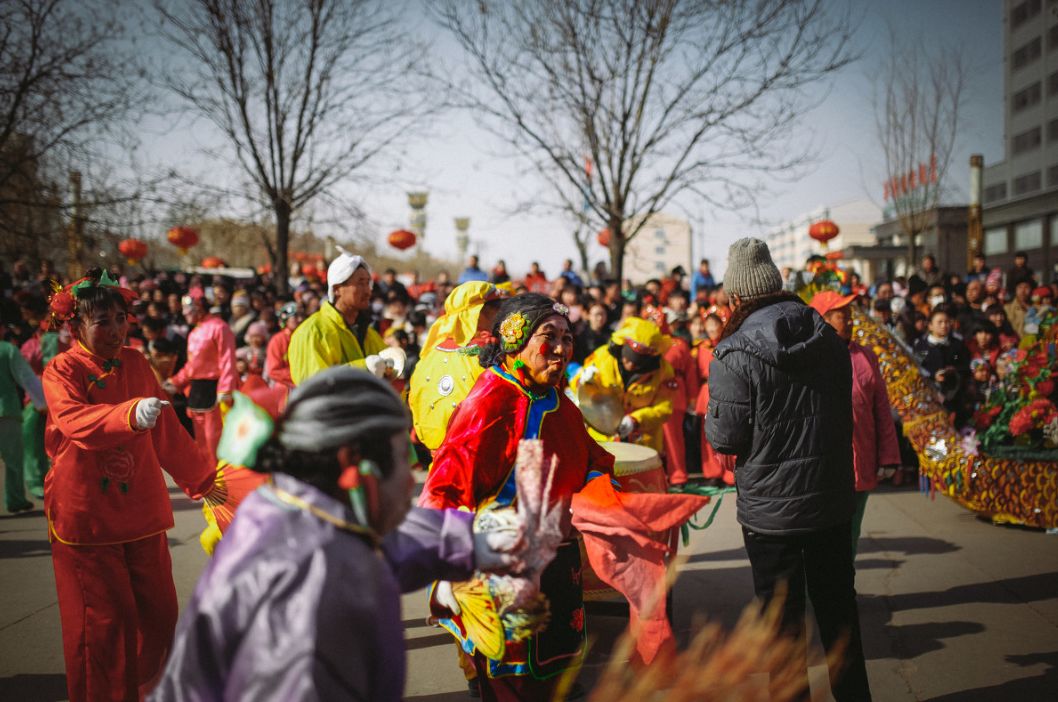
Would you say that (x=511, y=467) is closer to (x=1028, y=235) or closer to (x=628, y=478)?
(x=628, y=478)

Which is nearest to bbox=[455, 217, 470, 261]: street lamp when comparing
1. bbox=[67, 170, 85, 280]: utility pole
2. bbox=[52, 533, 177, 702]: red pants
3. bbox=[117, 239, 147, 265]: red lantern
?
bbox=[117, 239, 147, 265]: red lantern

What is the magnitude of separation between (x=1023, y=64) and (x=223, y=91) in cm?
5345

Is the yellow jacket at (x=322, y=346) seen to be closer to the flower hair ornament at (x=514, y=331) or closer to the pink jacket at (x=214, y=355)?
the flower hair ornament at (x=514, y=331)

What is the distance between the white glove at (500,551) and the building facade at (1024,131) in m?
42.9

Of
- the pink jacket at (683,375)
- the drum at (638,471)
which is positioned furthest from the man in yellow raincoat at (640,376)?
the pink jacket at (683,375)

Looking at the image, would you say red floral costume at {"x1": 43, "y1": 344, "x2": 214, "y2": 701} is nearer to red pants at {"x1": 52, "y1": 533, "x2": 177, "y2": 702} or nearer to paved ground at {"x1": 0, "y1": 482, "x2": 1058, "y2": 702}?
red pants at {"x1": 52, "y1": 533, "x2": 177, "y2": 702}

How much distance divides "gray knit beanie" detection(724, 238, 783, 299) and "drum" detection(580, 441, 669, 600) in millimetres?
1396

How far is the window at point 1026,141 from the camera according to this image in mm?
47844

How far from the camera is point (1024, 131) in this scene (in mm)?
48969

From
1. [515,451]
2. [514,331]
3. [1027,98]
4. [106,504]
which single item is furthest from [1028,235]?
[106,504]

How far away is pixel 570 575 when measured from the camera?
2.95 m

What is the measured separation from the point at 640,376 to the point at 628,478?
4.90ft

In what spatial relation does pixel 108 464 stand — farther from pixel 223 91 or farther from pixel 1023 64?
pixel 1023 64

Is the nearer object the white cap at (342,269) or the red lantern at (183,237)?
the white cap at (342,269)
